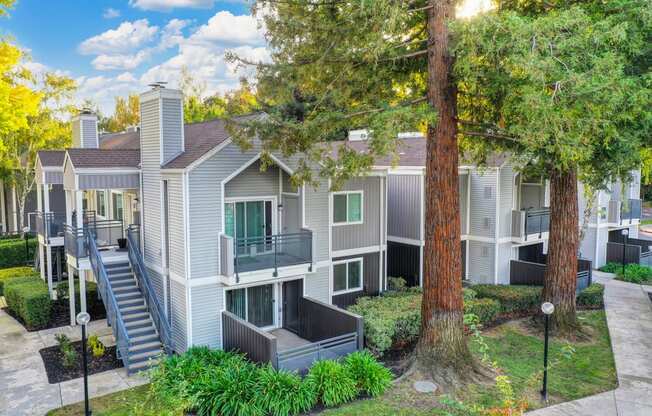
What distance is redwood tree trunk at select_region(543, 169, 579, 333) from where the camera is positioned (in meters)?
15.8

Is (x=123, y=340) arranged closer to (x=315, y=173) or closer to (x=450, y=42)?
(x=315, y=173)

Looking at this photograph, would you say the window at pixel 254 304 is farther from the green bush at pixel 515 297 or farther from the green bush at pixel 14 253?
the green bush at pixel 14 253

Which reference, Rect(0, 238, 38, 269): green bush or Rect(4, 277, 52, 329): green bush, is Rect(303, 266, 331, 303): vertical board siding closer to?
Rect(4, 277, 52, 329): green bush

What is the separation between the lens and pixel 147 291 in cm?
1476

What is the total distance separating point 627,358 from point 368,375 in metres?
7.79

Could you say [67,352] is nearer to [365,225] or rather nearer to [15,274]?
[15,274]

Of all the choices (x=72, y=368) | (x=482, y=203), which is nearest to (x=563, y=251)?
(x=482, y=203)

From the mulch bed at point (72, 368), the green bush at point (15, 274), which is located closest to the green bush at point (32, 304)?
the mulch bed at point (72, 368)

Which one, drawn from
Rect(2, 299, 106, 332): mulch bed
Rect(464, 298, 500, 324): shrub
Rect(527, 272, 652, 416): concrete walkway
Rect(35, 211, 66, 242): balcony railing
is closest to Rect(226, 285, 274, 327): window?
Rect(2, 299, 106, 332): mulch bed

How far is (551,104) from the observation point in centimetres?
995

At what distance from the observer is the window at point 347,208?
16.8 m

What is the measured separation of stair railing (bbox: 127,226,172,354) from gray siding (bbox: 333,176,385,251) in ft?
19.4

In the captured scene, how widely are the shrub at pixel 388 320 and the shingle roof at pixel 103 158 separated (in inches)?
327

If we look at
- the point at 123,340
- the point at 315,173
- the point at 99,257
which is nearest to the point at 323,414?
the point at 123,340
